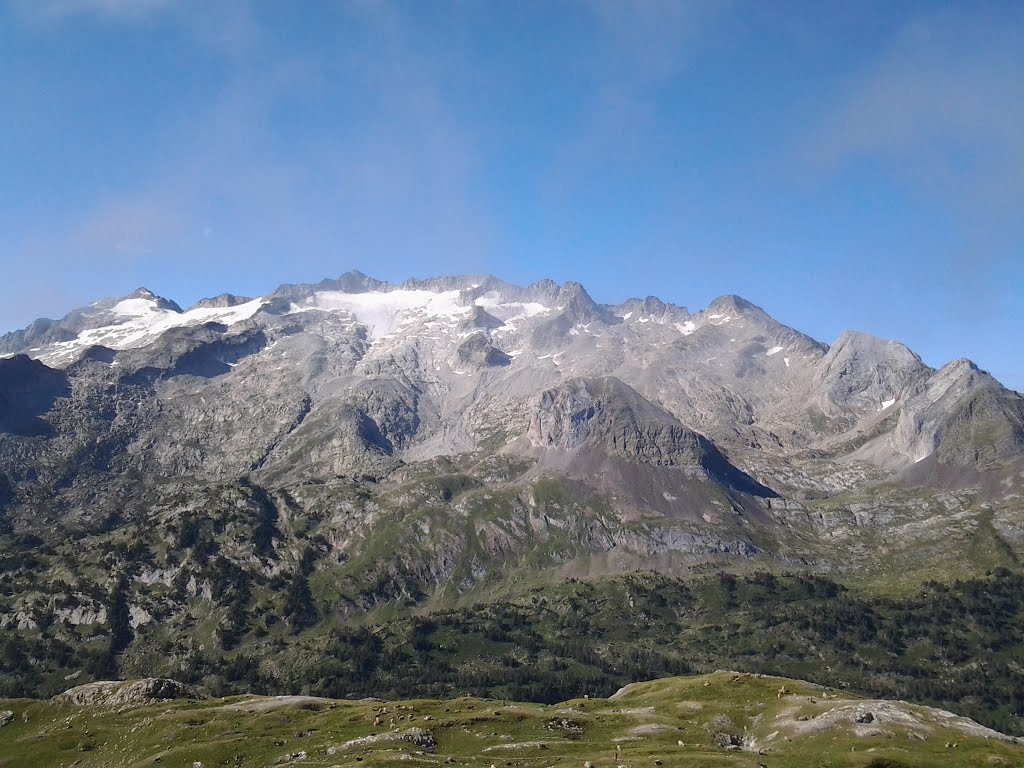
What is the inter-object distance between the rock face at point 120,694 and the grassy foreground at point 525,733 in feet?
3.31

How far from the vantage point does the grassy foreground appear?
244 ft

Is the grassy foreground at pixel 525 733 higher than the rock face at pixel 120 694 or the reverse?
higher

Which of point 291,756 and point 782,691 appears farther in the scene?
point 782,691

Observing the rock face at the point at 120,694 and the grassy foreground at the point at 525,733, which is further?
the rock face at the point at 120,694

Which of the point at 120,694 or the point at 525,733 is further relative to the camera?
the point at 120,694

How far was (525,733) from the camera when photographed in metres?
87.9

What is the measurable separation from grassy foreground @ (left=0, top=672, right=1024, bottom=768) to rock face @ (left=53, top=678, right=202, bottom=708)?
3.31 feet

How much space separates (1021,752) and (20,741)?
121725 millimetres

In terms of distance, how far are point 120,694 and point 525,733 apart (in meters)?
72.6

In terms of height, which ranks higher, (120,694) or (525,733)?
(525,733)

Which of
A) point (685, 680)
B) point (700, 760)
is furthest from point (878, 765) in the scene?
point (685, 680)

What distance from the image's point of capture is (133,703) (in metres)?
117

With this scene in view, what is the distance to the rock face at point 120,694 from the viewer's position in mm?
116375

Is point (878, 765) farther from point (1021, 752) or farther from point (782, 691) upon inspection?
point (782, 691)
